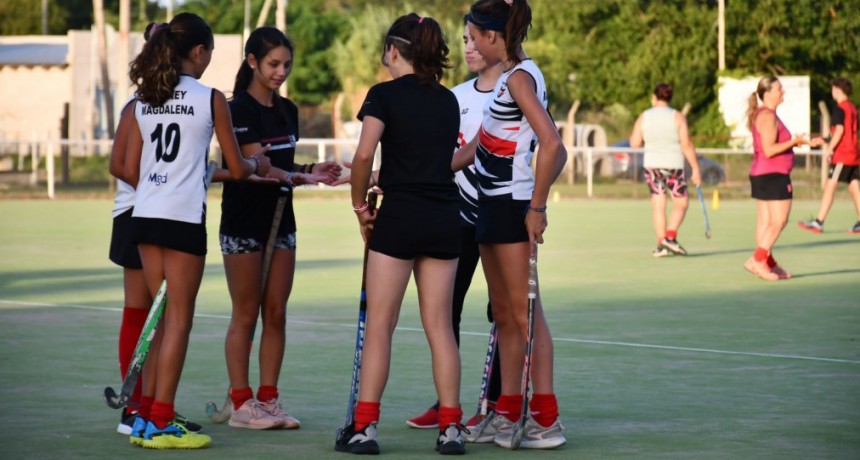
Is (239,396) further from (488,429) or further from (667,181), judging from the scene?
(667,181)

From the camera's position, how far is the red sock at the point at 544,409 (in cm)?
706

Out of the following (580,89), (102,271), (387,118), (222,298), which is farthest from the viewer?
(580,89)

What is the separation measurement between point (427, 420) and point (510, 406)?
499 millimetres

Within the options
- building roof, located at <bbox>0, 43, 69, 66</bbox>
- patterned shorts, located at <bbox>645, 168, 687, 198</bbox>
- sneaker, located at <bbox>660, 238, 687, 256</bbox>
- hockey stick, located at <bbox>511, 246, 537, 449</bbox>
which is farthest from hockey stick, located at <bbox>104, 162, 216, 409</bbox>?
building roof, located at <bbox>0, 43, 69, 66</bbox>

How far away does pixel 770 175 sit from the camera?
1552cm

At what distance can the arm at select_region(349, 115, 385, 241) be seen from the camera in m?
6.55

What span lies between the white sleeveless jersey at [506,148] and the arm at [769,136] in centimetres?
867

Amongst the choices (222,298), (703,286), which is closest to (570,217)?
(703,286)

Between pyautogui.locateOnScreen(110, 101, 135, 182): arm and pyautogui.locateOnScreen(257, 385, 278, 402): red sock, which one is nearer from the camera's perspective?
pyautogui.locateOnScreen(110, 101, 135, 182): arm

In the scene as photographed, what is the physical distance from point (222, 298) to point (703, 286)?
15.3 ft

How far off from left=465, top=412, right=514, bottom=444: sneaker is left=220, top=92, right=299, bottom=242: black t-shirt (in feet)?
4.58

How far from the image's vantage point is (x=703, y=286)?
14.8 m

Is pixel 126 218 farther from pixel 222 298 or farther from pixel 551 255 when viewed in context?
pixel 551 255

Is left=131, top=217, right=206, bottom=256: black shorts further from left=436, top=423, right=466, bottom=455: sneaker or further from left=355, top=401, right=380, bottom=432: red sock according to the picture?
left=436, top=423, right=466, bottom=455: sneaker
